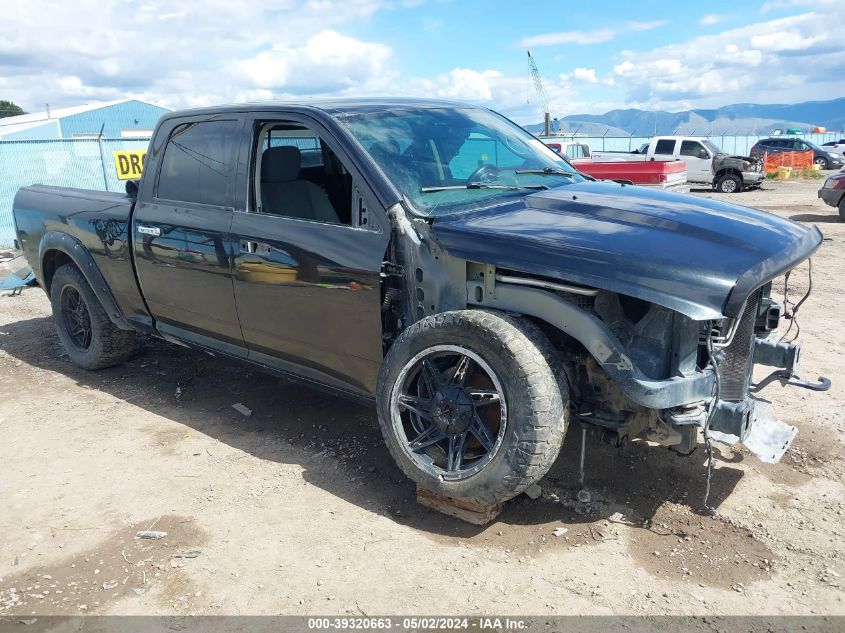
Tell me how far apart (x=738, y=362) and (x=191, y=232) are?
3.21 metres

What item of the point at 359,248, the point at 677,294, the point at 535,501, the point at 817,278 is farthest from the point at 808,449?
the point at 817,278

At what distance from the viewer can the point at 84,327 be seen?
231 inches

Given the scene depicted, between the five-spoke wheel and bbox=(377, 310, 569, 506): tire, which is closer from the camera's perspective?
bbox=(377, 310, 569, 506): tire

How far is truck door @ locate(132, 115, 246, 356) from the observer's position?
4.24 metres

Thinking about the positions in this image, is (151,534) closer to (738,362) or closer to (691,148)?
(738,362)

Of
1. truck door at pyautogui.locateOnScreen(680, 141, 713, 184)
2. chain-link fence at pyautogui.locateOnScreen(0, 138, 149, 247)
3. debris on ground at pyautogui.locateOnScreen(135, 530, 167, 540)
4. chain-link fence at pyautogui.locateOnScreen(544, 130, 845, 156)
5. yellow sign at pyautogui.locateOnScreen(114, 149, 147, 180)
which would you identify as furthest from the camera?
chain-link fence at pyautogui.locateOnScreen(544, 130, 845, 156)

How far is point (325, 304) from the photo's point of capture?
3729 millimetres

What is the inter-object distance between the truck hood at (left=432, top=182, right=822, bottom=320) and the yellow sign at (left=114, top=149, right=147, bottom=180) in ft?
42.2

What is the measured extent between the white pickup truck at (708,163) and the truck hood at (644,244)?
65.7 ft

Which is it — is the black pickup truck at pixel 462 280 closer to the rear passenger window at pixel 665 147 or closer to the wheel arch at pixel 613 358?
the wheel arch at pixel 613 358

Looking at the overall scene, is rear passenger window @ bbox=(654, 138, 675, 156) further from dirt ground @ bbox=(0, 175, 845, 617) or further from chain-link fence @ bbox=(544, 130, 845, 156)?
dirt ground @ bbox=(0, 175, 845, 617)

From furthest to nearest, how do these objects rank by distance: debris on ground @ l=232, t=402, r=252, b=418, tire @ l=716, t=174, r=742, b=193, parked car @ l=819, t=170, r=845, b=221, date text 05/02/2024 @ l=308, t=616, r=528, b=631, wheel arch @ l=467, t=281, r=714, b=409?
1. tire @ l=716, t=174, r=742, b=193
2. parked car @ l=819, t=170, r=845, b=221
3. debris on ground @ l=232, t=402, r=252, b=418
4. wheel arch @ l=467, t=281, r=714, b=409
5. date text 05/02/2024 @ l=308, t=616, r=528, b=631

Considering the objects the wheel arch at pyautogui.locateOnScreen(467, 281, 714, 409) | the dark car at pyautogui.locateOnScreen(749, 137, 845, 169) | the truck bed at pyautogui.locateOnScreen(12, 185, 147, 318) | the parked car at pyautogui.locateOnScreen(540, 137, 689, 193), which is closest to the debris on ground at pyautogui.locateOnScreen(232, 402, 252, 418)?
the truck bed at pyautogui.locateOnScreen(12, 185, 147, 318)

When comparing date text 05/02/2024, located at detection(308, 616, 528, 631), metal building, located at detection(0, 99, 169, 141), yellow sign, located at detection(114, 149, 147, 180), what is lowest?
date text 05/02/2024, located at detection(308, 616, 528, 631)
